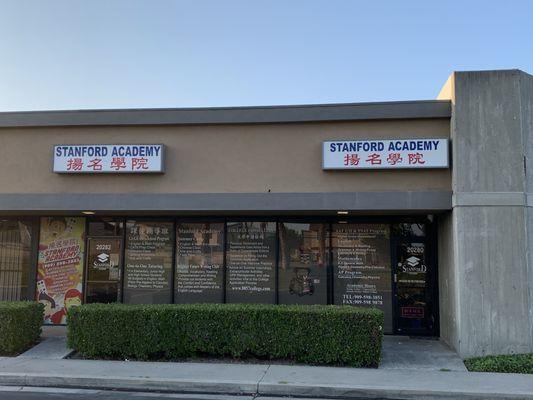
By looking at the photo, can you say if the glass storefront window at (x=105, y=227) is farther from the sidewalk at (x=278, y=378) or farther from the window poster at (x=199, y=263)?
the sidewalk at (x=278, y=378)

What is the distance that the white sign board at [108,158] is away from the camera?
11.6 m

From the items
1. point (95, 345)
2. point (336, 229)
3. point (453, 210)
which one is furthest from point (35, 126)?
point (453, 210)

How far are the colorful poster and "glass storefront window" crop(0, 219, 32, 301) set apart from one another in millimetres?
401

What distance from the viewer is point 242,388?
817 centimetres

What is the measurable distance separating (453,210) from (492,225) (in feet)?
2.55

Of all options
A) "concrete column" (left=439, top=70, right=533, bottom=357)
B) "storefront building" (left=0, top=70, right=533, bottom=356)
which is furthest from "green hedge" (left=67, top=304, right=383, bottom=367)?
"storefront building" (left=0, top=70, right=533, bottom=356)

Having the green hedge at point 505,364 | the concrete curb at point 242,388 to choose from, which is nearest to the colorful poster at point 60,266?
the concrete curb at point 242,388

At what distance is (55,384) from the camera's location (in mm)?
8664

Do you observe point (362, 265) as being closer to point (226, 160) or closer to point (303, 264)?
point (303, 264)

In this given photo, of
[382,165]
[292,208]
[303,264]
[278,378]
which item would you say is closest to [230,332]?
[278,378]

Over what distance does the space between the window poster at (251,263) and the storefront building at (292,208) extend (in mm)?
26

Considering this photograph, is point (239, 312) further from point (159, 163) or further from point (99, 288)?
point (99, 288)

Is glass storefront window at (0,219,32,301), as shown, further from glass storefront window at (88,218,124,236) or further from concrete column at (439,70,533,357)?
concrete column at (439,70,533,357)

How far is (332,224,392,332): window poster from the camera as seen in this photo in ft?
40.5
